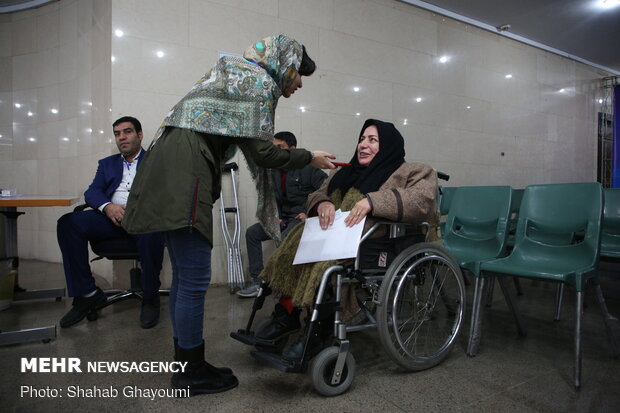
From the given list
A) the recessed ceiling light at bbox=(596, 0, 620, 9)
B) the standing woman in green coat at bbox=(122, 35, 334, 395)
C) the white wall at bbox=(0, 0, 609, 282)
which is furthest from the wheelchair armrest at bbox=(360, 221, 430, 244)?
the recessed ceiling light at bbox=(596, 0, 620, 9)

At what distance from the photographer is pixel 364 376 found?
1.64 metres

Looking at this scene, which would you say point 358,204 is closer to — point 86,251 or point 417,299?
point 417,299

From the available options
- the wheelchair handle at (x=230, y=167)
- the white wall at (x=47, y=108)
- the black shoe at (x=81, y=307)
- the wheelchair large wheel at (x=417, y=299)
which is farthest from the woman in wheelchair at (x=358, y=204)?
the white wall at (x=47, y=108)

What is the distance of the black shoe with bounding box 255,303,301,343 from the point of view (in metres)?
1.69

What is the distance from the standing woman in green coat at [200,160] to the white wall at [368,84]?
1.91 metres

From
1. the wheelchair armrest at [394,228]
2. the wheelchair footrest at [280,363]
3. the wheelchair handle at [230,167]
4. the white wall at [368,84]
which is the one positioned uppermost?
the white wall at [368,84]

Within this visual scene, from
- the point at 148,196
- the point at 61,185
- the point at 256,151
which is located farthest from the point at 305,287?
the point at 61,185

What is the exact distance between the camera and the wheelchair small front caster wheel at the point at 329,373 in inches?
55.9

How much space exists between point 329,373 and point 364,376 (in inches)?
9.3

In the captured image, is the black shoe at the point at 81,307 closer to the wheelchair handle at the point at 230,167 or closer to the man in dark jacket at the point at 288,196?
the man in dark jacket at the point at 288,196

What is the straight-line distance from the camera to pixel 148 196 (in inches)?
51.4

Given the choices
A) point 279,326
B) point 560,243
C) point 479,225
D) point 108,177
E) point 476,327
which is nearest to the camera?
point 279,326

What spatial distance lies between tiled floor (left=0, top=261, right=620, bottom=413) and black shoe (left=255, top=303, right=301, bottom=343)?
154 mm

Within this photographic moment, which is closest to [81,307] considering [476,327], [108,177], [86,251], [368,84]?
[86,251]
